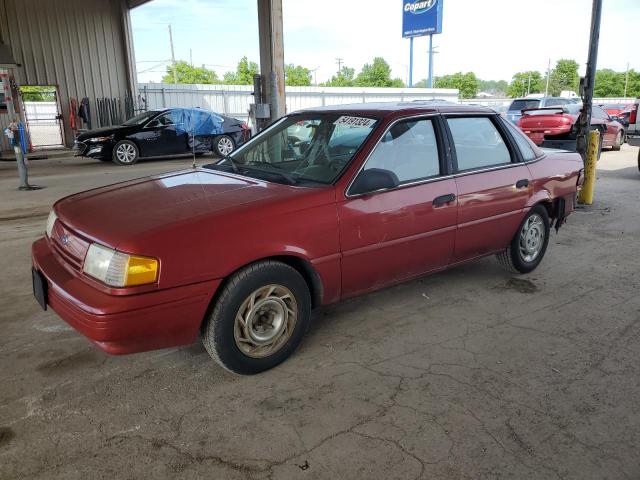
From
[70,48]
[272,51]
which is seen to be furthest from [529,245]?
[70,48]

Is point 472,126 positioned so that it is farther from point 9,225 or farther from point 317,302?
point 9,225

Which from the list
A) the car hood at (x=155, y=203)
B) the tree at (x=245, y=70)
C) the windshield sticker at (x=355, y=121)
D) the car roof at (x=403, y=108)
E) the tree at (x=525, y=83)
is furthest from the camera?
the tree at (x=525, y=83)

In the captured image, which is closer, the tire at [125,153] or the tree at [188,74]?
the tire at [125,153]

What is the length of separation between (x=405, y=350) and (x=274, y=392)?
0.97 m

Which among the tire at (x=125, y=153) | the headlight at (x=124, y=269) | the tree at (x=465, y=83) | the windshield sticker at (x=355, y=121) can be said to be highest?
the tree at (x=465, y=83)

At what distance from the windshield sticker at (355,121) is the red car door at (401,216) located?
16 centimetres

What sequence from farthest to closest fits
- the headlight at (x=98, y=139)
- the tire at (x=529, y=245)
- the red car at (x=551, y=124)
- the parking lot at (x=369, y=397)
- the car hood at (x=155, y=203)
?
the red car at (x=551, y=124)
the headlight at (x=98, y=139)
the tire at (x=529, y=245)
the car hood at (x=155, y=203)
the parking lot at (x=369, y=397)

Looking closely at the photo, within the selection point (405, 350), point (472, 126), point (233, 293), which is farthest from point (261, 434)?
point (472, 126)

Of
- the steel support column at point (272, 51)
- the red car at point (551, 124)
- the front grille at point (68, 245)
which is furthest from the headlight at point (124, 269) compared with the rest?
the red car at point (551, 124)

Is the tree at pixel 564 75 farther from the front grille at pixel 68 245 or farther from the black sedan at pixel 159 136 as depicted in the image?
the front grille at pixel 68 245

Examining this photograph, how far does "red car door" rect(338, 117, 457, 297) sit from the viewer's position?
3289 mm

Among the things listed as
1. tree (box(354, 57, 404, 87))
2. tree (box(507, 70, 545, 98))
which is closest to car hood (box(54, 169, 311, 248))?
tree (box(354, 57, 404, 87))

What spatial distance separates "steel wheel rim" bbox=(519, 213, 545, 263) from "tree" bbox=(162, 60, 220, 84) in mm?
77786

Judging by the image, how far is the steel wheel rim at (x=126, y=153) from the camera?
44.6ft
